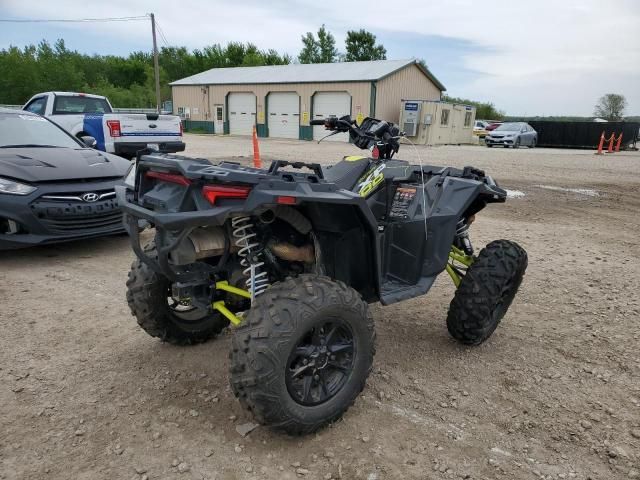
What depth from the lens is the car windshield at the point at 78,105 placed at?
11047 mm

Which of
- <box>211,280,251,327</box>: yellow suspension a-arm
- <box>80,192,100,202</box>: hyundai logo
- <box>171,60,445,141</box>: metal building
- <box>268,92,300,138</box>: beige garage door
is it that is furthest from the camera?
<box>268,92,300,138</box>: beige garage door

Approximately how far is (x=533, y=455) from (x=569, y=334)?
162 centimetres

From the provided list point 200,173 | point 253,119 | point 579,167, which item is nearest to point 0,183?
point 200,173

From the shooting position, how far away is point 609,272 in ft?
17.2

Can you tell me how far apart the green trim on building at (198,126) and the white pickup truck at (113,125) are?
23.5 m

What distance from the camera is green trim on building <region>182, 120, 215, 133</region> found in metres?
34.8

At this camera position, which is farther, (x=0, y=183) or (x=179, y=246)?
(x=0, y=183)

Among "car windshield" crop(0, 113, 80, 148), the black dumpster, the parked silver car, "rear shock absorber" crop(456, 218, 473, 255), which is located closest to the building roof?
the parked silver car

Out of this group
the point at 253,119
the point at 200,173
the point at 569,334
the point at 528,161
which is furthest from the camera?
the point at 253,119

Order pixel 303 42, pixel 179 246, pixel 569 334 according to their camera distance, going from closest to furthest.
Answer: pixel 179 246, pixel 569 334, pixel 303 42

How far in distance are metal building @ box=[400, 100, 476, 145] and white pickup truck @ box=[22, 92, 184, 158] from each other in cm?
1717

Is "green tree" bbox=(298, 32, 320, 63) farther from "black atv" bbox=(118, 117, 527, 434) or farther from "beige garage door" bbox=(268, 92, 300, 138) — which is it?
"black atv" bbox=(118, 117, 527, 434)

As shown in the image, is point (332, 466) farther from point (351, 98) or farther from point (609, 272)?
point (351, 98)

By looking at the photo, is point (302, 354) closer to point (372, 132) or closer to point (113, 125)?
point (372, 132)
